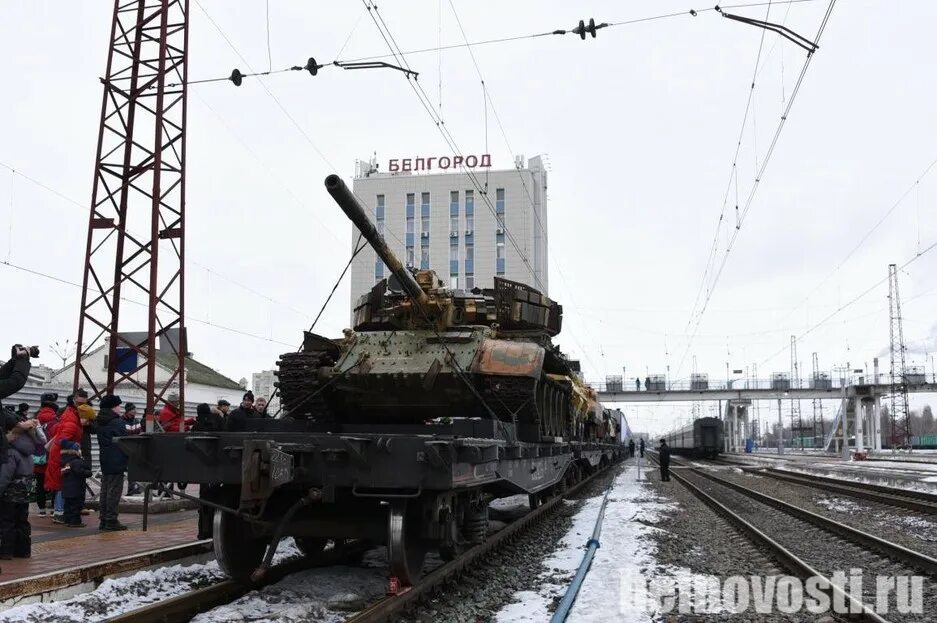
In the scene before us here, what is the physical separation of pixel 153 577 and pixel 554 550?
4387 mm

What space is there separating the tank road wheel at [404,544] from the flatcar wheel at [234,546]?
4.72 ft

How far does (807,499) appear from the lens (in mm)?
17969

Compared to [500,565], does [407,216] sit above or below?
above

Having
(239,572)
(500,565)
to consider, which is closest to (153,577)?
(239,572)

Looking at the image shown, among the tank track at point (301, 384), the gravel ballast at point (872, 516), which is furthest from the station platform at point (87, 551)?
the gravel ballast at point (872, 516)

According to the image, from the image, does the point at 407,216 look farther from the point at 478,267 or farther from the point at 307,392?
the point at 307,392

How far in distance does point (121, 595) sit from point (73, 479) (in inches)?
156

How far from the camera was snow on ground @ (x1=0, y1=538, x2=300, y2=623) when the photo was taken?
18.5 feet

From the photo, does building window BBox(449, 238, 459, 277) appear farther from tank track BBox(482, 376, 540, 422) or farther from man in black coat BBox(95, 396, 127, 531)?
tank track BBox(482, 376, 540, 422)

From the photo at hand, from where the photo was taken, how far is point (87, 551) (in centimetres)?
805

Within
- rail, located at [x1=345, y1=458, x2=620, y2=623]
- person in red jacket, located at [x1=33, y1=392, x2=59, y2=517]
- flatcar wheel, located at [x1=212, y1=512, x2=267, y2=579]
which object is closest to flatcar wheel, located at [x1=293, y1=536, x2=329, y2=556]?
flatcar wheel, located at [x1=212, y1=512, x2=267, y2=579]

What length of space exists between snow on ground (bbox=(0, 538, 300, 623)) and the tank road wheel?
1.82 m

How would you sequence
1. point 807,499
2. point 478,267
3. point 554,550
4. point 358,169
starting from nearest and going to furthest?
point 554,550 < point 807,499 < point 478,267 < point 358,169

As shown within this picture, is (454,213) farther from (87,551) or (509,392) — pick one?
(87,551)
